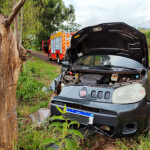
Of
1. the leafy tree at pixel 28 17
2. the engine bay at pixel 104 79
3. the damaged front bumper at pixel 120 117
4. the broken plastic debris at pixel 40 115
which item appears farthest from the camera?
the leafy tree at pixel 28 17

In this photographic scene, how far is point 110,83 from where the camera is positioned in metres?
2.36

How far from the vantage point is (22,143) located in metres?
1.67

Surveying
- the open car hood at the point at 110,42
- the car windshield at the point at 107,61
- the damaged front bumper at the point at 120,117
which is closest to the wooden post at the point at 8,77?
the damaged front bumper at the point at 120,117

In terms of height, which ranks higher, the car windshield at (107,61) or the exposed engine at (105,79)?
the car windshield at (107,61)

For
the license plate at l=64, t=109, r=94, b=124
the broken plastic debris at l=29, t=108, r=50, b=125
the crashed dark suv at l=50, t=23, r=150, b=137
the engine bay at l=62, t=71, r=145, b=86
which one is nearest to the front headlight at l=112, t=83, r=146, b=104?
the crashed dark suv at l=50, t=23, r=150, b=137

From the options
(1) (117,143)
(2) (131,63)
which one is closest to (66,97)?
(1) (117,143)

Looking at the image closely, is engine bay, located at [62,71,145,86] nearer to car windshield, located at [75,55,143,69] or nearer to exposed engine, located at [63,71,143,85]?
exposed engine, located at [63,71,143,85]

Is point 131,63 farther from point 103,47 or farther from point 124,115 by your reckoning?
point 124,115

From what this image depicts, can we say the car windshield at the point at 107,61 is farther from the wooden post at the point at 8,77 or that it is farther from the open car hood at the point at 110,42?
the wooden post at the point at 8,77

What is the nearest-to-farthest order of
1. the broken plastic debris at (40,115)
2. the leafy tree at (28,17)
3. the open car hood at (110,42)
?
the open car hood at (110,42) → the broken plastic debris at (40,115) → the leafy tree at (28,17)

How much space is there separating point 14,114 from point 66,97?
0.77 m

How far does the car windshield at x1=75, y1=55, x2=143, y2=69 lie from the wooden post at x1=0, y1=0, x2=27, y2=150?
1.69 m

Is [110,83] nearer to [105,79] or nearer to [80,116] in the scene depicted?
[105,79]

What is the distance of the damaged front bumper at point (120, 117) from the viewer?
62.4 inches
